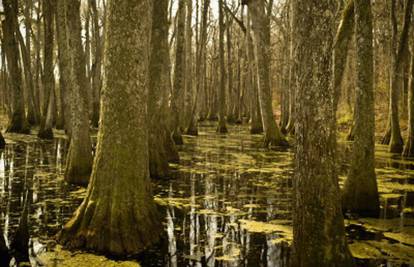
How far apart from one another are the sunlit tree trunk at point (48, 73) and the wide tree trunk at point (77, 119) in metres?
8.67

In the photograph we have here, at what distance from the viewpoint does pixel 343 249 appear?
4.08 meters

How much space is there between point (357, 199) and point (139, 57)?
4.40 meters

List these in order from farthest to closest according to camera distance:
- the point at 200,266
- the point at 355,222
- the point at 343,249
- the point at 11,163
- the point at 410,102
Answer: the point at 410,102 < the point at 11,163 < the point at 355,222 < the point at 200,266 < the point at 343,249

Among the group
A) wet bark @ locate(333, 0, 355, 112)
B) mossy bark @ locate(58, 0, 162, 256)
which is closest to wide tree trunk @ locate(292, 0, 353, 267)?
mossy bark @ locate(58, 0, 162, 256)

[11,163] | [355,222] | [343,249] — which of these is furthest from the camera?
[11,163]

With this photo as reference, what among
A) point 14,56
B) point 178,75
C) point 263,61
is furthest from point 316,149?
point 14,56

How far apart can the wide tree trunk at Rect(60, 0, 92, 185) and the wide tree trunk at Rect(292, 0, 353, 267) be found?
591 centimetres

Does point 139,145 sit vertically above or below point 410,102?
below

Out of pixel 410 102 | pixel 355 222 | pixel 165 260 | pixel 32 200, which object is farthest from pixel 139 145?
pixel 410 102

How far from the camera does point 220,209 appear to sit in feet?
23.2

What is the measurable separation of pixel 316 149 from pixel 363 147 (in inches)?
133

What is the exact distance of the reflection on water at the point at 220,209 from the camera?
16.5ft

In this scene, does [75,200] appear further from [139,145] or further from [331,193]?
[331,193]

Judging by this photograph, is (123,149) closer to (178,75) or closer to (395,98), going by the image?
(178,75)
